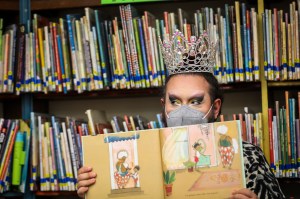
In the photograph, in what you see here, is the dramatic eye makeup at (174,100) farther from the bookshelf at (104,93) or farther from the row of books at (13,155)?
the row of books at (13,155)

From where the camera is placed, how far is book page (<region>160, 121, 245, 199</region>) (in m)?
1.48

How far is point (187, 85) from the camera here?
1764 mm

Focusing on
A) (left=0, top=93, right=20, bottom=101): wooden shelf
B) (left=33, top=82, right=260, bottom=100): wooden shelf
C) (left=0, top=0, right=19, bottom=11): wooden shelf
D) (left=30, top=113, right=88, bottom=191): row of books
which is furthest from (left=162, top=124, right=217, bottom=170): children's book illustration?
(left=0, top=0, right=19, bottom=11): wooden shelf

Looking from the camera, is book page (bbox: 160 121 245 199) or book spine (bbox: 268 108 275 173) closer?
book page (bbox: 160 121 245 199)

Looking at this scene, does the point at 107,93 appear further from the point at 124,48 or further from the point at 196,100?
the point at 196,100

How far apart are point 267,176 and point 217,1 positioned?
129 cm

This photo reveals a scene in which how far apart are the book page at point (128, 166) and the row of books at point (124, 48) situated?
0.90 metres

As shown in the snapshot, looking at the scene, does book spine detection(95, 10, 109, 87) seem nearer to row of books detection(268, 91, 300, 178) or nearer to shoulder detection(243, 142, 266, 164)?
row of books detection(268, 91, 300, 178)

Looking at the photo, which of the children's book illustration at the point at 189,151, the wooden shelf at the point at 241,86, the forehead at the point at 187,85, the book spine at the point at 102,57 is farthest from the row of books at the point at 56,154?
the children's book illustration at the point at 189,151

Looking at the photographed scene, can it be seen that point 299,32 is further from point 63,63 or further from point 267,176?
point 63,63

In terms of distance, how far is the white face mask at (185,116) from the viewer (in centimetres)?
170

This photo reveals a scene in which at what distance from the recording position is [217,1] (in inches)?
106

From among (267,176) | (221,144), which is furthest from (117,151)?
(267,176)

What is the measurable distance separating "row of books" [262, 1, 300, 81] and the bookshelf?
0.13 ft
